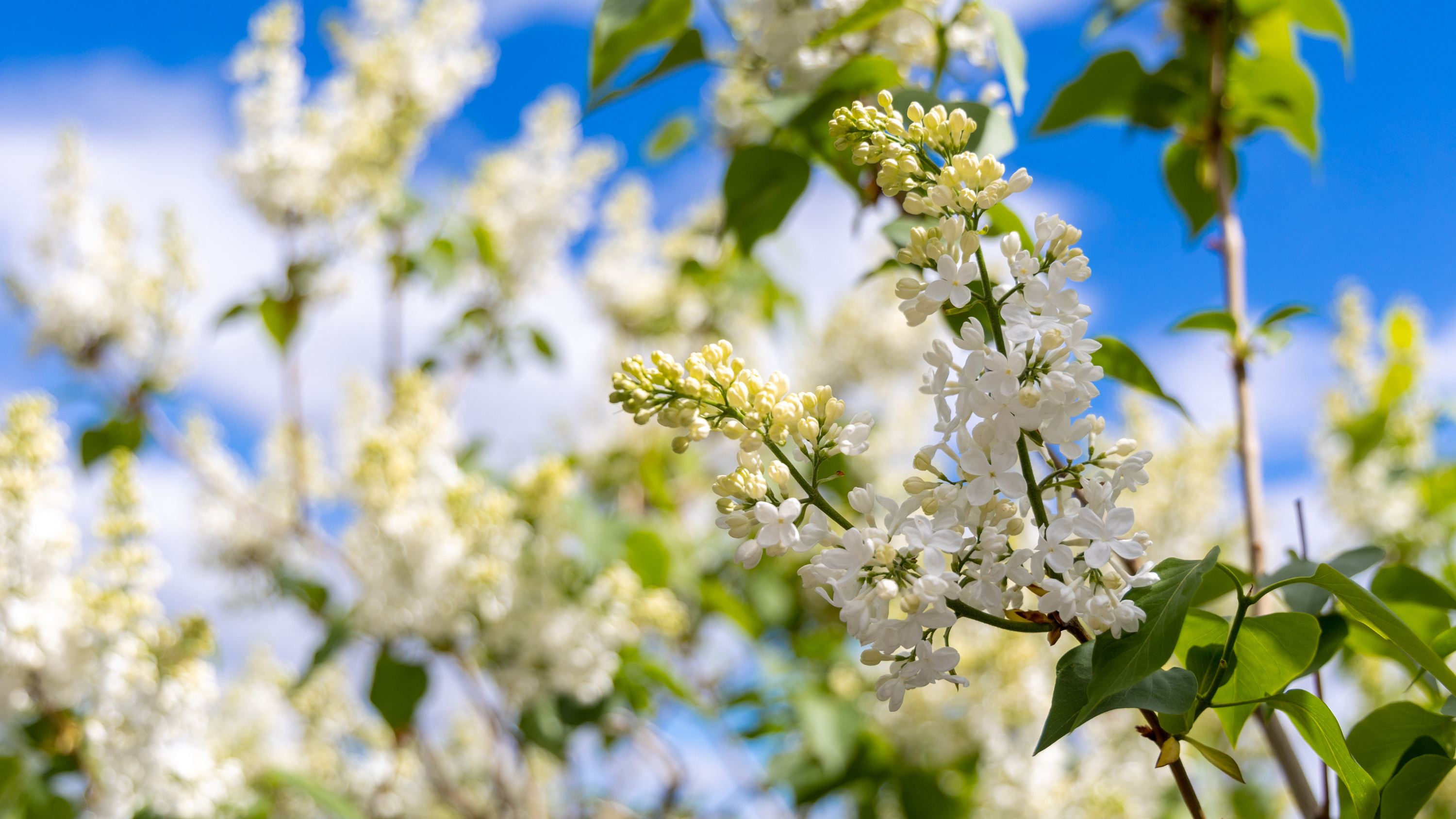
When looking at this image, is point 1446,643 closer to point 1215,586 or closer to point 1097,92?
point 1215,586

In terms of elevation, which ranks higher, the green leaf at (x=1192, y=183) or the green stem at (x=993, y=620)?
the green leaf at (x=1192, y=183)

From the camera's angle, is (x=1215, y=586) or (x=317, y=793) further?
(x=317, y=793)

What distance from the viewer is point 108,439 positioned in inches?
76.2

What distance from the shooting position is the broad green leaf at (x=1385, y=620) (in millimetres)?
326

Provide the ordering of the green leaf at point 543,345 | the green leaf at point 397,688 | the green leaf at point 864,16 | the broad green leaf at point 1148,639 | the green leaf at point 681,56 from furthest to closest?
the green leaf at point 543,345 → the green leaf at point 397,688 → the green leaf at point 681,56 → the green leaf at point 864,16 → the broad green leaf at point 1148,639

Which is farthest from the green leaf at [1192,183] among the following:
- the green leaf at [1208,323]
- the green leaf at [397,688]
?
the green leaf at [397,688]

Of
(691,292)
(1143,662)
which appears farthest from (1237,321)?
(691,292)

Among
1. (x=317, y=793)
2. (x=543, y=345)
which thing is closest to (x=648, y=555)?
(x=317, y=793)

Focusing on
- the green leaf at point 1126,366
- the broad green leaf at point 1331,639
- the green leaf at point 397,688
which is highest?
the green leaf at point 1126,366

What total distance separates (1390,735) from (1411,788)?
8 cm

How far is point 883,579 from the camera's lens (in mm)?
355

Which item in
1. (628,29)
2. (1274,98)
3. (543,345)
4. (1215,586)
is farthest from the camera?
(543,345)

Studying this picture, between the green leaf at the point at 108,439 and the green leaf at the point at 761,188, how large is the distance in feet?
5.74

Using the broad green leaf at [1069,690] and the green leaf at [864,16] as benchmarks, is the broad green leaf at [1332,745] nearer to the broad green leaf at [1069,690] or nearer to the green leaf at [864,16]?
the broad green leaf at [1069,690]
